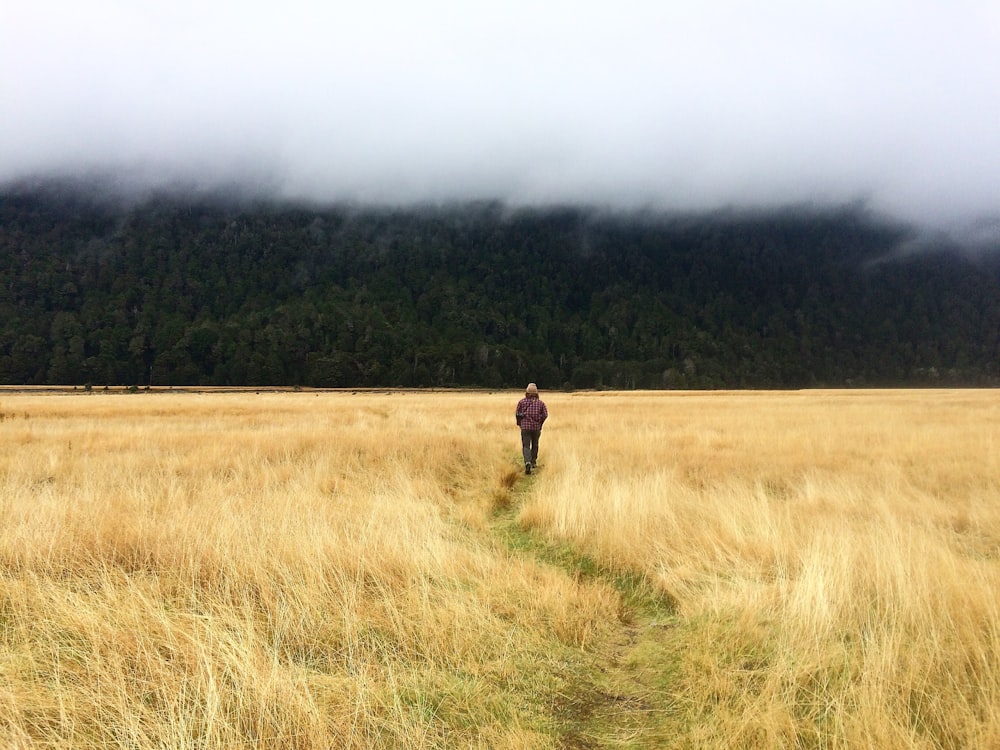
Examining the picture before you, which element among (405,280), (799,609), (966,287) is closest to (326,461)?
(799,609)

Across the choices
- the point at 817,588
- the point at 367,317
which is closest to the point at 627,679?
the point at 817,588

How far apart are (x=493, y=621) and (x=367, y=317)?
510 ft

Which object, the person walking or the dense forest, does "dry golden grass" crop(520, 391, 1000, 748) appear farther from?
the dense forest

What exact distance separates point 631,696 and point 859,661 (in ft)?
4.91

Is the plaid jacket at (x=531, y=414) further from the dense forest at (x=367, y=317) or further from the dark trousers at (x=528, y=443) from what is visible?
the dense forest at (x=367, y=317)

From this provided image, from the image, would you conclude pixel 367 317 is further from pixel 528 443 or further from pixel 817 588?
pixel 817 588

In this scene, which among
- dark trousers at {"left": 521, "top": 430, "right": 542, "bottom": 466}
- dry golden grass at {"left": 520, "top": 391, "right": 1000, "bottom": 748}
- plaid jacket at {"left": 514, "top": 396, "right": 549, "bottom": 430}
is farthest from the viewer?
dark trousers at {"left": 521, "top": 430, "right": 542, "bottom": 466}

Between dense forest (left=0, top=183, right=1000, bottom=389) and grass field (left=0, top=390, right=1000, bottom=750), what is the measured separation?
128 meters

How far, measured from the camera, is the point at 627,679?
3131 mm

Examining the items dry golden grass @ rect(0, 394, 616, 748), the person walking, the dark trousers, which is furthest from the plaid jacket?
dry golden grass @ rect(0, 394, 616, 748)

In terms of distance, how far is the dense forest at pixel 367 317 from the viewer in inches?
5049

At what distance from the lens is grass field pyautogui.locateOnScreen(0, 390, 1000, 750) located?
2396mm

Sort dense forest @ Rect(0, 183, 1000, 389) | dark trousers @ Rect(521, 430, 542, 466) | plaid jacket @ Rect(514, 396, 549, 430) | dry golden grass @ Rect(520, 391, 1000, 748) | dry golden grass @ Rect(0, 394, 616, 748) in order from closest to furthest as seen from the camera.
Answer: dry golden grass @ Rect(0, 394, 616, 748) < dry golden grass @ Rect(520, 391, 1000, 748) < plaid jacket @ Rect(514, 396, 549, 430) < dark trousers @ Rect(521, 430, 542, 466) < dense forest @ Rect(0, 183, 1000, 389)

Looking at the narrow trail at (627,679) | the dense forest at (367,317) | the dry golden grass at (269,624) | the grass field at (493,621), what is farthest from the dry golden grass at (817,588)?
the dense forest at (367,317)
